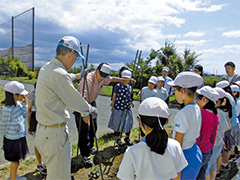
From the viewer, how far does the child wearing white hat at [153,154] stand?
4.60ft

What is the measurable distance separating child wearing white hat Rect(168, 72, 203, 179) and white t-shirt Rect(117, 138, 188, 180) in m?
0.49

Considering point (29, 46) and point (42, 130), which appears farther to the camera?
point (29, 46)

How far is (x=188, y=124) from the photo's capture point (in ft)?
6.25

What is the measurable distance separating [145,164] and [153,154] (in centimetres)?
10

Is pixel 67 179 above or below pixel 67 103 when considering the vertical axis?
below

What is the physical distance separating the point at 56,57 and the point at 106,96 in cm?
1187

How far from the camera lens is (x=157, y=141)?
140 centimetres

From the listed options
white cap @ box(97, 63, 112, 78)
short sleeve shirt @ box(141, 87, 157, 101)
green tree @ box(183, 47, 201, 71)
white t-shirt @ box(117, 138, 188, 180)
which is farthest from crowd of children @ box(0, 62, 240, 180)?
green tree @ box(183, 47, 201, 71)

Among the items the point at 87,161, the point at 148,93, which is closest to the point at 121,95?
the point at 148,93

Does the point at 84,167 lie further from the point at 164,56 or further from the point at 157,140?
the point at 164,56

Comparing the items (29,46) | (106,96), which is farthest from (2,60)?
(106,96)

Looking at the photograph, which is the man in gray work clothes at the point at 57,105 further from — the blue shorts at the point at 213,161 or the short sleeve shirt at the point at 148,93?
the short sleeve shirt at the point at 148,93

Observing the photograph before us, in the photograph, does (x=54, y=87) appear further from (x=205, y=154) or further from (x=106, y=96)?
(x=106, y=96)

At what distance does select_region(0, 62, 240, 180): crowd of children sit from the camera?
142 centimetres
